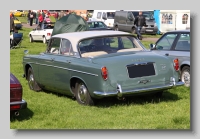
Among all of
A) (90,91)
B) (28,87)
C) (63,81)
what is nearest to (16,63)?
(28,87)

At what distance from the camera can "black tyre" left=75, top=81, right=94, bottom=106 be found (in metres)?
9.05

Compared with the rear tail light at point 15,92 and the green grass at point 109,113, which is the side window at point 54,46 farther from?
the rear tail light at point 15,92

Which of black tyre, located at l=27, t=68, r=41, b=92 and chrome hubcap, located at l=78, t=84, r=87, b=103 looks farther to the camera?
black tyre, located at l=27, t=68, r=41, b=92

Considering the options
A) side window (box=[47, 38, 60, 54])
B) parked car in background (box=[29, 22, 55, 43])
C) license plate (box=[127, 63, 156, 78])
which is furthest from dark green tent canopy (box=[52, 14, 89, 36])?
license plate (box=[127, 63, 156, 78])

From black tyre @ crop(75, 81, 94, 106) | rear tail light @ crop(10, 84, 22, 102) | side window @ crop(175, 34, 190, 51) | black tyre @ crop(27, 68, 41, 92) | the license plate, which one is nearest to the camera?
rear tail light @ crop(10, 84, 22, 102)

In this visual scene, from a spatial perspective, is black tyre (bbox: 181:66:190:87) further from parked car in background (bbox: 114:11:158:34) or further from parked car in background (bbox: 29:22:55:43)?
parked car in background (bbox: 114:11:158:34)

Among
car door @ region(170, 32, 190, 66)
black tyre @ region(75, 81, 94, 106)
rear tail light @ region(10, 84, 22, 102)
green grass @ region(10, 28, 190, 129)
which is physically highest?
car door @ region(170, 32, 190, 66)

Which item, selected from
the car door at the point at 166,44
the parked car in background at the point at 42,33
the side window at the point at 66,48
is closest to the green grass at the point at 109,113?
the side window at the point at 66,48

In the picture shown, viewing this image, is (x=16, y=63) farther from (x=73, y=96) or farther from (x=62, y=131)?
(x=62, y=131)

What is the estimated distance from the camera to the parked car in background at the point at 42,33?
1000 inches

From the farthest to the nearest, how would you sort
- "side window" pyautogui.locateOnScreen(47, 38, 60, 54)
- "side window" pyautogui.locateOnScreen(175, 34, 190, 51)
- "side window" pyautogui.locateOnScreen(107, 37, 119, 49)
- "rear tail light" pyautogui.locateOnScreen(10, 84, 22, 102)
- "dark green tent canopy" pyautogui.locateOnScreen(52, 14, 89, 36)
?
"dark green tent canopy" pyautogui.locateOnScreen(52, 14, 89, 36) → "side window" pyautogui.locateOnScreen(175, 34, 190, 51) → "side window" pyautogui.locateOnScreen(47, 38, 60, 54) → "side window" pyautogui.locateOnScreen(107, 37, 119, 49) → "rear tail light" pyautogui.locateOnScreen(10, 84, 22, 102)

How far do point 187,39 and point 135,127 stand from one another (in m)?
4.16

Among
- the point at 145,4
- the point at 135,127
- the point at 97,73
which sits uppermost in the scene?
the point at 145,4

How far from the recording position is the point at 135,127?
748 centimetres
